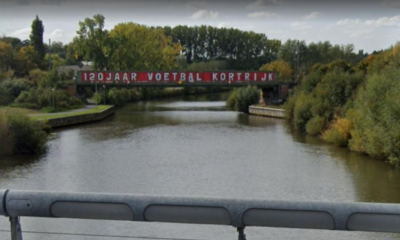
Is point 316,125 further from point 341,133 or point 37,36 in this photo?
point 37,36

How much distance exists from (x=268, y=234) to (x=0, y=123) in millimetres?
18882

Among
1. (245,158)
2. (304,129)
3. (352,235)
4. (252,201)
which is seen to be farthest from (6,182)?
(304,129)

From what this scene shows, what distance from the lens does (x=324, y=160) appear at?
2591 centimetres

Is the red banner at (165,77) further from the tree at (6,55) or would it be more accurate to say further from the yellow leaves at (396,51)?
the yellow leaves at (396,51)

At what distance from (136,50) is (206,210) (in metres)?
73.9

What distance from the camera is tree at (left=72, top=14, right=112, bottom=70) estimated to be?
230ft

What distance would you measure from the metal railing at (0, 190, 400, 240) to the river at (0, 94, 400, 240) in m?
7.48

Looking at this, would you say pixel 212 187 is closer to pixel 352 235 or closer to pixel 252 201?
pixel 352 235

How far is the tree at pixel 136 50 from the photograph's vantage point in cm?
7296

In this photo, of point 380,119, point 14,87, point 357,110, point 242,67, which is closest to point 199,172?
point 380,119

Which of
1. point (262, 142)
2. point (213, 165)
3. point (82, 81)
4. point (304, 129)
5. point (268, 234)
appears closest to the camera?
point (268, 234)

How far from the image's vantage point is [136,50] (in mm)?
75500

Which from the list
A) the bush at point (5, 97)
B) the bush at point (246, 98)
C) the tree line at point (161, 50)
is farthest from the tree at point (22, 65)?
the bush at point (246, 98)

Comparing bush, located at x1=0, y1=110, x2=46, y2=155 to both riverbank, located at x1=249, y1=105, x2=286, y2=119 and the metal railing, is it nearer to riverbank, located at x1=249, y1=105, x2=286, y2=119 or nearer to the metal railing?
the metal railing
